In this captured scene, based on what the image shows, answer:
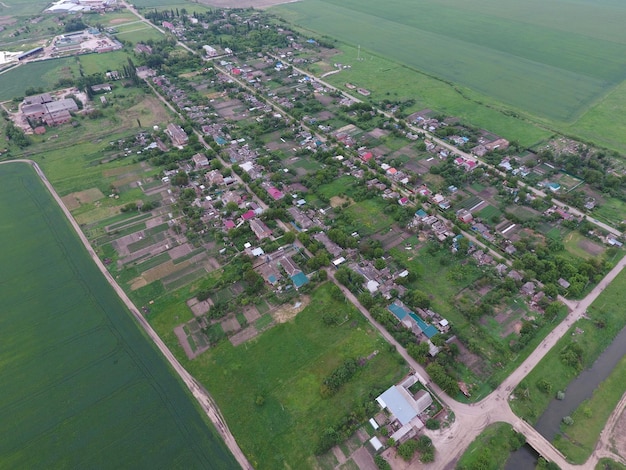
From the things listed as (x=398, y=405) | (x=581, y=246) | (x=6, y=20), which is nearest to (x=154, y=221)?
(x=398, y=405)

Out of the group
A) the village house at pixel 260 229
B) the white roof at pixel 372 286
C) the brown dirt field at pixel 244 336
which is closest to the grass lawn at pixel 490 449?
the white roof at pixel 372 286

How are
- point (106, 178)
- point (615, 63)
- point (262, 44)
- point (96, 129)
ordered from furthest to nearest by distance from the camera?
1. point (262, 44)
2. point (615, 63)
3. point (96, 129)
4. point (106, 178)

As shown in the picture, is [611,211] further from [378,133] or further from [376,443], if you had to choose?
[376,443]

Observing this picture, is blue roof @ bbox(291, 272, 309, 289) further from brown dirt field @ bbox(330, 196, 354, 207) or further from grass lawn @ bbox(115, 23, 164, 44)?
grass lawn @ bbox(115, 23, 164, 44)

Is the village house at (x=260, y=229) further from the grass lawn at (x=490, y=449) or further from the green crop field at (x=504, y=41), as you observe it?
the green crop field at (x=504, y=41)

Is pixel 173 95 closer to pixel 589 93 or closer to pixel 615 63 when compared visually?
pixel 589 93

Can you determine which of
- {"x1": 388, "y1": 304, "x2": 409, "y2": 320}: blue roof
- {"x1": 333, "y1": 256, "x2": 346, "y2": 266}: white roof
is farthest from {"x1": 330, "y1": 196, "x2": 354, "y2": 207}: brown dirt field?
{"x1": 388, "y1": 304, "x2": 409, "y2": 320}: blue roof

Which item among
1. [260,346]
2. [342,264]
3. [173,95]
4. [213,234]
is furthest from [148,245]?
[173,95]
